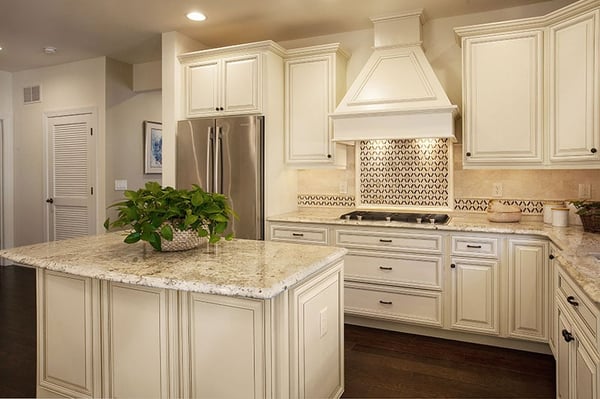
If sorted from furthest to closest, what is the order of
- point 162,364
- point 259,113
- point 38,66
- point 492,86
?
point 38,66, point 259,113, point 492,86, point 162,364

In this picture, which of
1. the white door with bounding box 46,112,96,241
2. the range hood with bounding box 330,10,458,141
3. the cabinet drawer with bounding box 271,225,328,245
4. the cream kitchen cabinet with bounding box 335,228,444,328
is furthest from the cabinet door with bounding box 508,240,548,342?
the white door with bounding box 46,112,96,241

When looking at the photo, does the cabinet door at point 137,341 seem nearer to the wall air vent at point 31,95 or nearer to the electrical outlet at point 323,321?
the electrical outlet at point 323,321

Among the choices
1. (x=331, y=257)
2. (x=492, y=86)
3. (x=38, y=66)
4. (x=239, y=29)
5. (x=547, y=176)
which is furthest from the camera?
(x=38, y=66)

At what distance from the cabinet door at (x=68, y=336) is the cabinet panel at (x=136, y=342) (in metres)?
0.09

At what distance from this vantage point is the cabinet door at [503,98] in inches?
125

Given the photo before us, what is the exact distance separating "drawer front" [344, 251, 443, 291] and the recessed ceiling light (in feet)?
8.10

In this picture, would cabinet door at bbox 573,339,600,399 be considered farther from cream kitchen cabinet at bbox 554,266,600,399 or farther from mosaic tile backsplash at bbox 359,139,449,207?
mosaic tile backsplash at bbox 359,139,449,207

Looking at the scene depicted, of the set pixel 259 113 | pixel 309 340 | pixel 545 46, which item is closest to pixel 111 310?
pixel 309 340

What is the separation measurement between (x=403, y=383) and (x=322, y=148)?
6.88 feet

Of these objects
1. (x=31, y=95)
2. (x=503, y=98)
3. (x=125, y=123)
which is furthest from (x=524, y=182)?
(x=31, y=95)

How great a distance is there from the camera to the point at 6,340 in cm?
325

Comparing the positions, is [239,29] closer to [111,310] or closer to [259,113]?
[259,113]

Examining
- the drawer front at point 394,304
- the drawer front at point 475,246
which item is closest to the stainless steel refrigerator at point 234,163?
the drawer front at point 394,304

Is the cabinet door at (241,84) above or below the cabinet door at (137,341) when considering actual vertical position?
above
